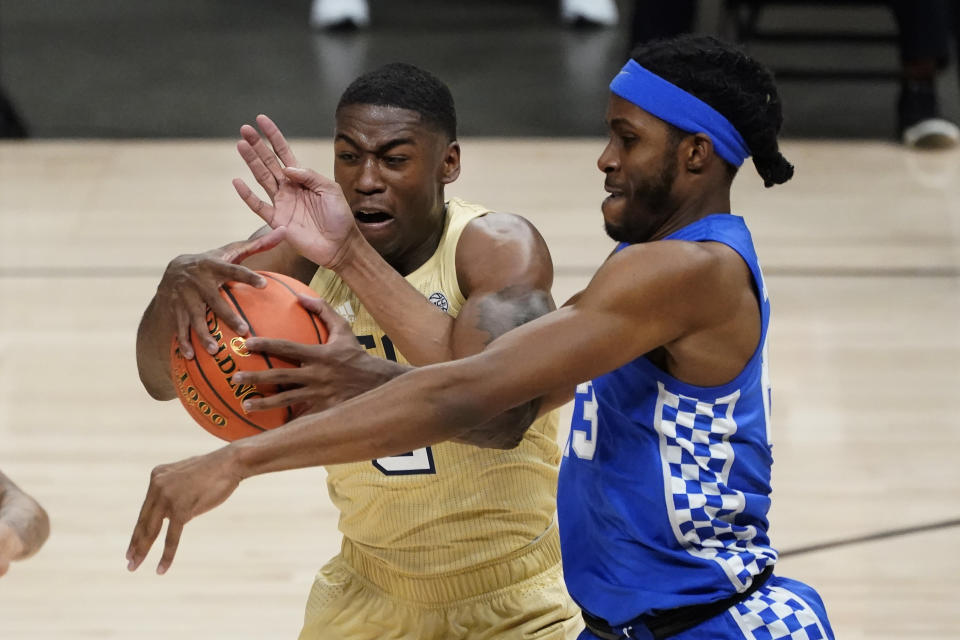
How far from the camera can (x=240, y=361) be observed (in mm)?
2719

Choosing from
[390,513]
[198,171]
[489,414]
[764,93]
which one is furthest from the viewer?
[198,171]

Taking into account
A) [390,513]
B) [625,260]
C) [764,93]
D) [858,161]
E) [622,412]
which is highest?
[764,93]

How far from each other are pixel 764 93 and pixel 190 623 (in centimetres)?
262

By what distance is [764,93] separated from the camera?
2570 millimetres

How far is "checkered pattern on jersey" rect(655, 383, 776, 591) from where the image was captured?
252cm

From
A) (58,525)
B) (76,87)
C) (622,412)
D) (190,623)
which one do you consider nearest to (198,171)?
(76,87)

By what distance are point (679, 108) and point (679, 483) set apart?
0.69 meters

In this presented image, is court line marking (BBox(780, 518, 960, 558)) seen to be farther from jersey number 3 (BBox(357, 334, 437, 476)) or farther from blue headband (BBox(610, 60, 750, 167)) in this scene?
blue headband (BBox(610, 60, 750, 167))

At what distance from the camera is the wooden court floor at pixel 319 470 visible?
446 centimetres

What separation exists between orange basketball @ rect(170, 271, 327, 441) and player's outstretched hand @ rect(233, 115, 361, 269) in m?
0.11

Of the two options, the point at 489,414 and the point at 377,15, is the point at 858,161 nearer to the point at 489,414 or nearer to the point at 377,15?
the point at 377,15

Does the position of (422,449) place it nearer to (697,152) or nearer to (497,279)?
(497,279)

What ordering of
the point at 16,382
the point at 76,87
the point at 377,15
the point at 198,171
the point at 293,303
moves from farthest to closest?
1. the point at 377,15
2. the point at 76,87
3. the point at 198,171
4. the point at 16,382
5. the point at 293,303

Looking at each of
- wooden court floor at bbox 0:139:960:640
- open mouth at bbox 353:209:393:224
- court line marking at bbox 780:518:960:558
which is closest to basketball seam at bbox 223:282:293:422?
open mouth at bbox 353:209:393:224
